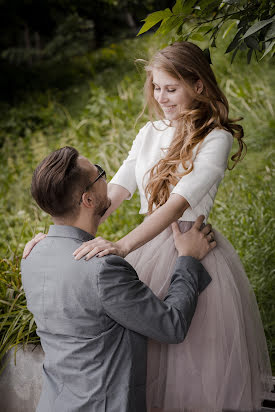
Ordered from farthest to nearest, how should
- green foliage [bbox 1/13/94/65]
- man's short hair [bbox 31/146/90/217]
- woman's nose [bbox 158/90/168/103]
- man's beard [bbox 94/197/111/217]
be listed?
green foliage [bbox 1/13/94/65] → woman's nose [bbox 158/90/168/103] → man's beard [bbox 94/197/111/217] → man's short hair [bbox 31/146/90/217]

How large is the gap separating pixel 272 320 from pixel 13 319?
2.00 metres

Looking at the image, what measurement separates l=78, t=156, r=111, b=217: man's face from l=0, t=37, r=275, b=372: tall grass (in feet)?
2.60

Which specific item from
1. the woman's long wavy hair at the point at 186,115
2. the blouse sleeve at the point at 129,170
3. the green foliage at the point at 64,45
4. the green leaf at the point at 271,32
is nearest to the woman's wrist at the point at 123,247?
the woman's long wavy hair at the point at 186,115

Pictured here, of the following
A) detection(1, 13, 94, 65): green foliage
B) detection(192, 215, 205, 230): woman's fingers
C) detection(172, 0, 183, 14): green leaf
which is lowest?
detection(192, 215, 205, 230): woman's fingers

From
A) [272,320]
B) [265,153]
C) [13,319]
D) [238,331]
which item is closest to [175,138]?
[238,331]

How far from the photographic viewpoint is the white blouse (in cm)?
210

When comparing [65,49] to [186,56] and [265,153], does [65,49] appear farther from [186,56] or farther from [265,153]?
[186,56]

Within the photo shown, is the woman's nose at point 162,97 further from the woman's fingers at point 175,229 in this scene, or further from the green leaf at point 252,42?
the woman's fingers at point 175,229

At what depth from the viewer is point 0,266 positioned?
3.26 m

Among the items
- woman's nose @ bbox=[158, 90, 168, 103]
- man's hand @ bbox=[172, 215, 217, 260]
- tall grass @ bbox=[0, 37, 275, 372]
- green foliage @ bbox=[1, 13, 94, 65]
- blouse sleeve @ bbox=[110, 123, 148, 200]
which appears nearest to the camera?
man's hand @ bbox=[172, 215, 217, 260]

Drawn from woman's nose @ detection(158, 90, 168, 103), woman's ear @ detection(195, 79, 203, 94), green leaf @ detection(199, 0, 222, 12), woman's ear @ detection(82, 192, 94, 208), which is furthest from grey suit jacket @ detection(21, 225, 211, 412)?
green leaf @ detection(199, 0, 222, 12)

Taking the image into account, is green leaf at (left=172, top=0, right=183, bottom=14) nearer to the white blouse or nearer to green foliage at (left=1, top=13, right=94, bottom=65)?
the white blouse

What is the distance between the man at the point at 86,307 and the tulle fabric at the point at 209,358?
0.51ft

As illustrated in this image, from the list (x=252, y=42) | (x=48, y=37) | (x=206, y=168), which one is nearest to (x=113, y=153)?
(x=252, y=42)
